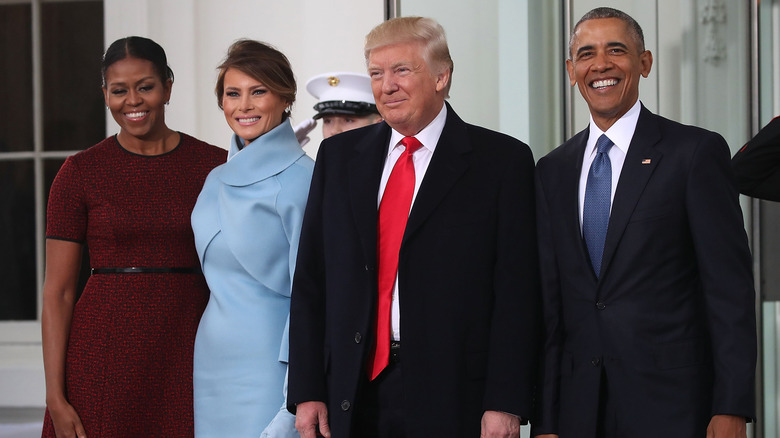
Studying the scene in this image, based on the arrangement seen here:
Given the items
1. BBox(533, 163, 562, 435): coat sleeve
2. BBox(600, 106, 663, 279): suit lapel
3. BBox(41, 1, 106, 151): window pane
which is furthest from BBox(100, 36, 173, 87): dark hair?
BBox(41, 1, 106, 151): window pane

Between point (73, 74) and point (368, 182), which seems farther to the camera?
point (73, 74)

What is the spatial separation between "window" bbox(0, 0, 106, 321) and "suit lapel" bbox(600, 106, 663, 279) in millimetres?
3492

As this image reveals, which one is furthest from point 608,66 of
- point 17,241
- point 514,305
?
point 17,241

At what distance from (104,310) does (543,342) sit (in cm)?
107

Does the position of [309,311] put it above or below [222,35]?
below

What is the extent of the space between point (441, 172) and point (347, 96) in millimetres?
1657

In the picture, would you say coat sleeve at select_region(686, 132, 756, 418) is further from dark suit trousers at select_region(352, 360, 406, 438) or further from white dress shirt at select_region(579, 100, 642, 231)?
dark suit trousers at select_region(352, 360, 406, 438)

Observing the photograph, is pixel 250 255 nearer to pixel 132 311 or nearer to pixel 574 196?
pixel 132 311

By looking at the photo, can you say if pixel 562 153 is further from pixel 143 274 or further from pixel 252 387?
pixel 143 274

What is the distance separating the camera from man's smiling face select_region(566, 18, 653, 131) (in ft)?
6.13

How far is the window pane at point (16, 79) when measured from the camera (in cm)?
471

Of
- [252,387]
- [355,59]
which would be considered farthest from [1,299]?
[252,387]

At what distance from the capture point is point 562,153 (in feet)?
6.39

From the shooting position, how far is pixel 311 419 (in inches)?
73.0
